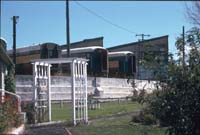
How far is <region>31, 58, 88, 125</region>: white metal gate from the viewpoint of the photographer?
2186 centimetres

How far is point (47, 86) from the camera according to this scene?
23031 mm

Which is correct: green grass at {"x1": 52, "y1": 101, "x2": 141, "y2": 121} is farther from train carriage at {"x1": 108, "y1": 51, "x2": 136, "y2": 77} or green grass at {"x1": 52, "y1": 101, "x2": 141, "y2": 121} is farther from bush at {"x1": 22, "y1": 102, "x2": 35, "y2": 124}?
train carriage at {"x1": 108, "y1": 51, "x2": 136, "y2": 77}

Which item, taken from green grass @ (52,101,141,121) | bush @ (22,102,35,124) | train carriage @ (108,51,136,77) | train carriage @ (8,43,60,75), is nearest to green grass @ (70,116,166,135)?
bush @ (22,102,35,124)

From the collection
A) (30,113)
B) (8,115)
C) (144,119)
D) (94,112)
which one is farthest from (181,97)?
(94,112)

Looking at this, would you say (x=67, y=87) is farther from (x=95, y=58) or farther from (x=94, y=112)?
(x=94, y=112)

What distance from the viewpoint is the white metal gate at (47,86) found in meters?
21.9

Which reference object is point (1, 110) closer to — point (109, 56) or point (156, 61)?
point (156, 61)

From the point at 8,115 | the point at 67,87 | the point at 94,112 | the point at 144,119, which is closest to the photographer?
the point at 8,115

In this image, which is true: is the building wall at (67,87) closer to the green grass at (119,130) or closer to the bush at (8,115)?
the green grass at (119,130)

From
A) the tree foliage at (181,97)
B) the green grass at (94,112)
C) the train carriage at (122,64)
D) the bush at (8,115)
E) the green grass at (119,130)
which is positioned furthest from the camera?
the train carriage at (122,64)

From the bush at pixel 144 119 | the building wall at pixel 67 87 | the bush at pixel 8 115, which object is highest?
the building wall at pixel 67 87

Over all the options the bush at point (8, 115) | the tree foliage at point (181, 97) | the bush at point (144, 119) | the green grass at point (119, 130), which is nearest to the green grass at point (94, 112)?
the bush at point (144, 119)

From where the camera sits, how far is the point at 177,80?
464 inches

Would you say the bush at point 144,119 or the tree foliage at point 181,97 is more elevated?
the tree foliage at point 181,97
